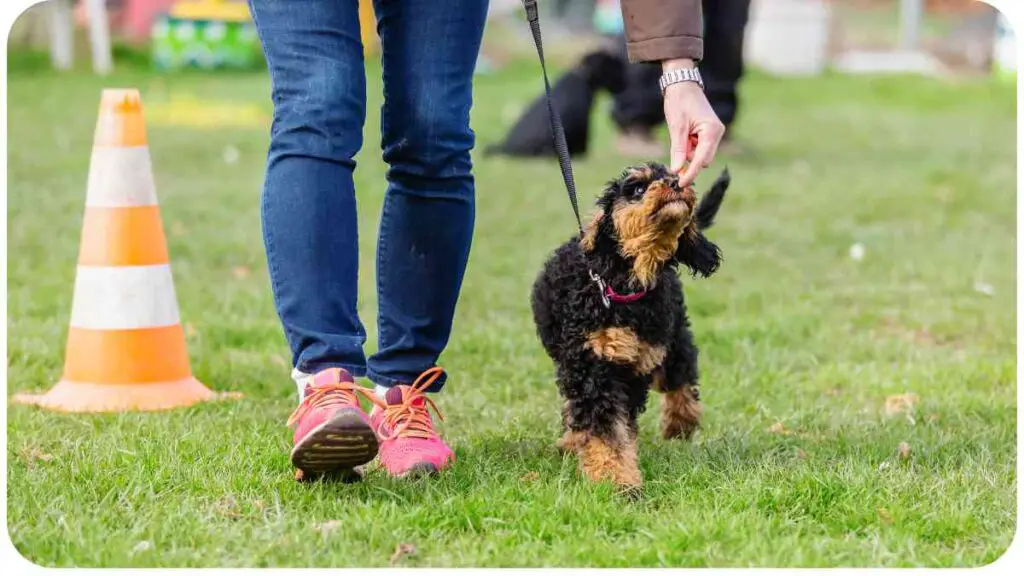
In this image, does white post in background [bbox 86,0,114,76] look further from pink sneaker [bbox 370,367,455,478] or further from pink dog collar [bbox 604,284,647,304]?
pink dog collar [bbox 604,284,647,304]

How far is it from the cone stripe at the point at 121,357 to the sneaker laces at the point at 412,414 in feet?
3.68

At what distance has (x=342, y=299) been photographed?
3.23 m

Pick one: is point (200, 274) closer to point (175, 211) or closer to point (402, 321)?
point (175, 211)

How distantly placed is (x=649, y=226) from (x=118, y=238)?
77.9 inches

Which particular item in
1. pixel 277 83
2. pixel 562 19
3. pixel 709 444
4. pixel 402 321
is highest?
pixel 277 83

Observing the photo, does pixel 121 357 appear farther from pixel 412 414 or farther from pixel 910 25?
pixel 910 25

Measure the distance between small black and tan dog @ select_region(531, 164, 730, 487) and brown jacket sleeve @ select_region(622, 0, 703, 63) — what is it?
0.30 metres

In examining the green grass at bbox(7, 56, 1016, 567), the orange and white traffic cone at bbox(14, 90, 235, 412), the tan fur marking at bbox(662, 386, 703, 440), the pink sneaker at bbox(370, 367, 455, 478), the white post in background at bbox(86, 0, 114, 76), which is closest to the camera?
the green grass at bbox(7, 56, 1016, 567)

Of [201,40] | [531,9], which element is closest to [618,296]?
[531,9]

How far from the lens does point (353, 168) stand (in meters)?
3.27

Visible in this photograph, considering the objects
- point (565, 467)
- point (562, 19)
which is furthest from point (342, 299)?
point (562, 19)

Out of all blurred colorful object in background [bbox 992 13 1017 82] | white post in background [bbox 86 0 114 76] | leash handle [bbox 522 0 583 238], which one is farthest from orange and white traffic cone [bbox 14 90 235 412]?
blurred colorful object in background [bbox 992 13 1017 82]

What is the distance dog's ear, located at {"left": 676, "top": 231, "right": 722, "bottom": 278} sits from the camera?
3.48m

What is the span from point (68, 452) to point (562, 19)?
18.8m
